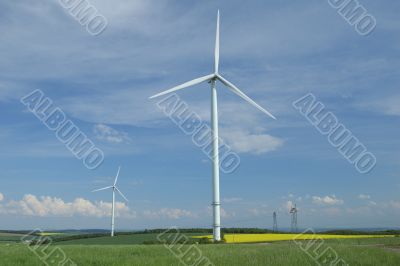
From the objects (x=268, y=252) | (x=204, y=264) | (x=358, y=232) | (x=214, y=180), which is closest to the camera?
(x=204, y=264)

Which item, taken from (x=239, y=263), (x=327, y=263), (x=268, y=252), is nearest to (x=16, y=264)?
(x=239, y=263)

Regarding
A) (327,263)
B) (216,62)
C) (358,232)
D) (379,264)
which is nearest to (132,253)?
(327,263)

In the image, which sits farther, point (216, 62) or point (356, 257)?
point (216, 62)

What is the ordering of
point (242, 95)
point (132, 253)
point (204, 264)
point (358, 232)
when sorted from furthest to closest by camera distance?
point (358, 232)
point (242, 95)
point (132, 253)
point (204, 264)

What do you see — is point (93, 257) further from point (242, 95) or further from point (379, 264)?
point (242, 95)

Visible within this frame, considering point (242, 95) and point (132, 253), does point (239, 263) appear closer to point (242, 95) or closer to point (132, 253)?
point (132, 253)

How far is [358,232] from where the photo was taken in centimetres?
8356

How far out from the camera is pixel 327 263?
30.1 meters

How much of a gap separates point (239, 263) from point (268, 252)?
17.8 feet

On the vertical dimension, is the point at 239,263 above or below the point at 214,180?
below

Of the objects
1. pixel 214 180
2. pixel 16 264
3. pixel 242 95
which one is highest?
pixel 242 95

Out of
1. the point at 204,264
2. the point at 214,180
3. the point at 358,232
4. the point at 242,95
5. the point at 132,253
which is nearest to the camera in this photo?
the point at 204,264

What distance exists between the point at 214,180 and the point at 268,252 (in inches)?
953

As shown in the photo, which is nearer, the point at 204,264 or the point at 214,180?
the point at 204,264
